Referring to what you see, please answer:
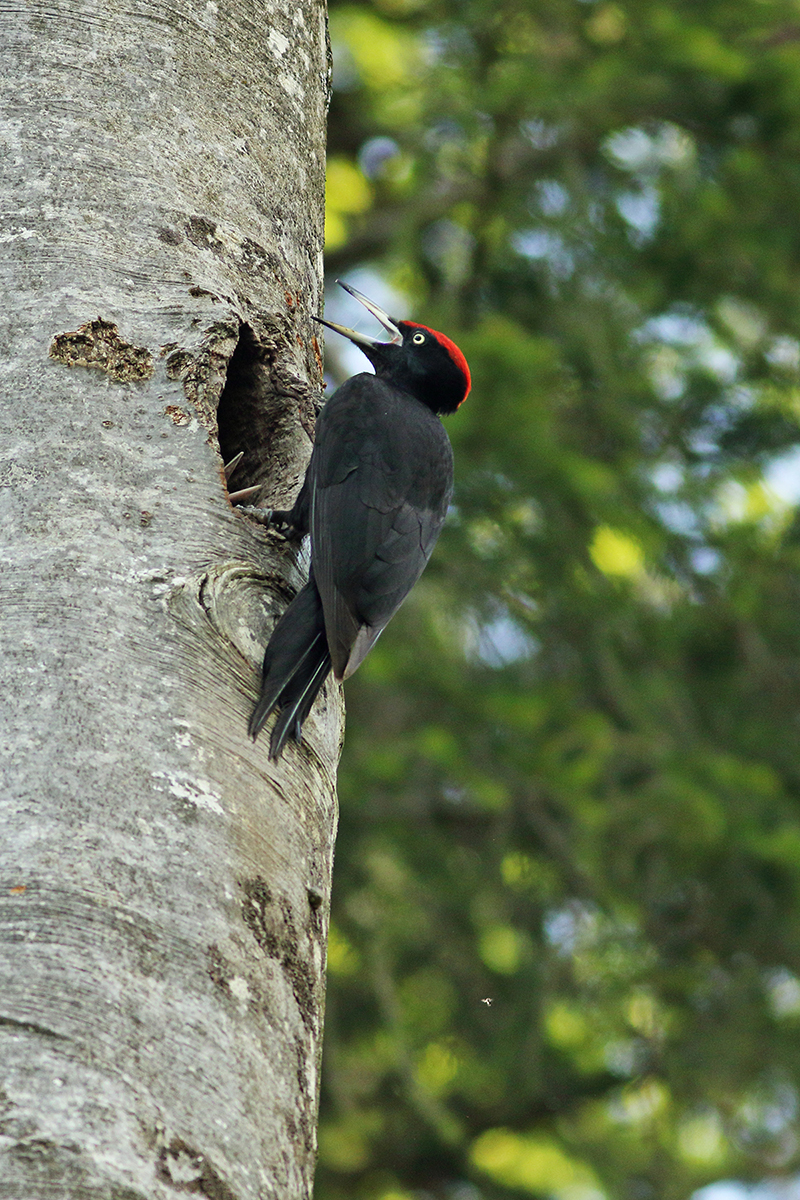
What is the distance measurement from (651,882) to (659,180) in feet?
10.3

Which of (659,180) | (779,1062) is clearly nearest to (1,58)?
(659,180)

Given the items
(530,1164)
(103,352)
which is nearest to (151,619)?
(103,352)

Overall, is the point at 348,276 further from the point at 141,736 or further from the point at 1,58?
the point at 141,736

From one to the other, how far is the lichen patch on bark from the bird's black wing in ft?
1.83

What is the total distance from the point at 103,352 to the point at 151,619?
0.47 metres

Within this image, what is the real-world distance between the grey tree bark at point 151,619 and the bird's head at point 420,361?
139 cm

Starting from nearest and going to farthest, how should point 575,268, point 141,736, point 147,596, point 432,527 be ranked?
1. point 141,736
2. point 147,596
3. point 432,527
4. point 575,268

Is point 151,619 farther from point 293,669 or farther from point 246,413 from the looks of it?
point 246,413

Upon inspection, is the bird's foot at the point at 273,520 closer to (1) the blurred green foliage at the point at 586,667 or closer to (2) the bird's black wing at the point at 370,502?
(2) the bird's black wing at the point at 370,502

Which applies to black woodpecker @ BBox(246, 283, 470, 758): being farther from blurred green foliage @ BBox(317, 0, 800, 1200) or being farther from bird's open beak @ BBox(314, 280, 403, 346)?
blurred green foliage @ BBox(317, 0, 800, 1200)

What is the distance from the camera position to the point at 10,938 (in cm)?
134

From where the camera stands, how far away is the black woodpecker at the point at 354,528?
197cm

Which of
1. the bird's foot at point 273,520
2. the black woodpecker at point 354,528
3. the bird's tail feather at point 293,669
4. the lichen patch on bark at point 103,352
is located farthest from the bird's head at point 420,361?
the lichen patch on bark at point 103,352

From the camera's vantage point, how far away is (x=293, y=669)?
1893mm
